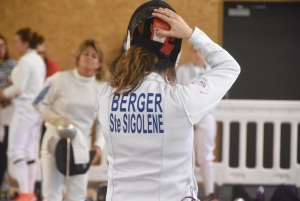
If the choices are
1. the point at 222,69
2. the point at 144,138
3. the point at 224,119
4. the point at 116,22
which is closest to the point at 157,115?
the point at 144,138

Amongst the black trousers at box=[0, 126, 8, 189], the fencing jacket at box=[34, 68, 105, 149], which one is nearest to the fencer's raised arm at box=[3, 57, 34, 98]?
the black trousers at box=[0, 126, 8, 189]

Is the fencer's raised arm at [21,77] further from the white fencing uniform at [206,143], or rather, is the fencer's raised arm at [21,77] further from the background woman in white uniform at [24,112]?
the white fencing uniform at [206,143]

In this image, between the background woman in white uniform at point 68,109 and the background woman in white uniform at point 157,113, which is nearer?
the background woman in white uniform at point 157,113

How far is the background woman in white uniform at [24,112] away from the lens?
562 cm

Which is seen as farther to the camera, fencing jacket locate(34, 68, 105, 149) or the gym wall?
the gym wall

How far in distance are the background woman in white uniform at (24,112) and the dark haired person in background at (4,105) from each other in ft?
0.86

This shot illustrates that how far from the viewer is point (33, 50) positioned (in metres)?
5.73

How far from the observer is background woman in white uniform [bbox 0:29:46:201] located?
5617 millimetres

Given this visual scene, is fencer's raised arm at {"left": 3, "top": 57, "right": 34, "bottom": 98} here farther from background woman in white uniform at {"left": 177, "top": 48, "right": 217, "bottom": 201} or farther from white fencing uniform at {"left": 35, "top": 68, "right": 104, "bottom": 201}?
background woman in white uniform at {"left": 177, "top": 48, "right": 217, "bottom": 201}

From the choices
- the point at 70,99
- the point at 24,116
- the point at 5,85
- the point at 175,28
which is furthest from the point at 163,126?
the point at 5,85

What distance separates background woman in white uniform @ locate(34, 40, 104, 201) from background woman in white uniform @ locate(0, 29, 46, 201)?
1297mm

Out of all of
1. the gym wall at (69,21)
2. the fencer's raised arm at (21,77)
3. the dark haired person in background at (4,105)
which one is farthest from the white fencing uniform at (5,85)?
the gym wall at (69,21)

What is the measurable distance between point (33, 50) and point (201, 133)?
1.90 metres

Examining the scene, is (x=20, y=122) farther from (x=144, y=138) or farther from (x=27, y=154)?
(x=144, y=138)
